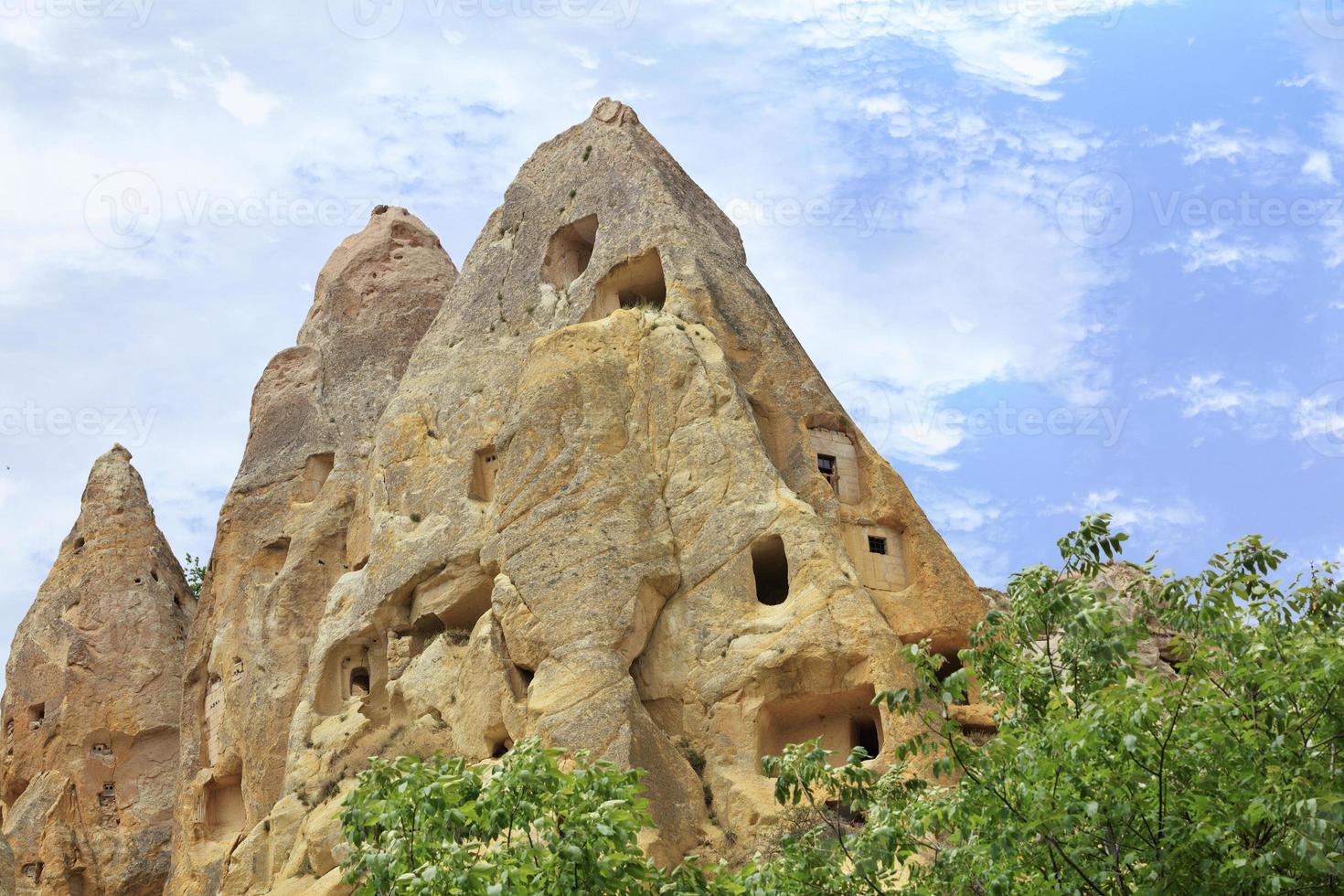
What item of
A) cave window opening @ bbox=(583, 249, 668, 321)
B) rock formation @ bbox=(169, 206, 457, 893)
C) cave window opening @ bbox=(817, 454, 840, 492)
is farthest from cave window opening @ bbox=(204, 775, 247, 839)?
cave window opening @ bbox=(817, 454, 840, 492)

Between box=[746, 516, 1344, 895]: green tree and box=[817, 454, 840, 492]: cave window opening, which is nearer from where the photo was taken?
box=[746, 516, 1344, 895]: green tree

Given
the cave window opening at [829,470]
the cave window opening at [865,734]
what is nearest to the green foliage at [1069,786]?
the cave window opening at [865,734]

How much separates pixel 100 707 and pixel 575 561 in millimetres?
17693

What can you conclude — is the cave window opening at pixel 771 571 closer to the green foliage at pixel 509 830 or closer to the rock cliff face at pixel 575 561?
the rock cliff face at pixel 575 561

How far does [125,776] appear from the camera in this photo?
40.9 meters

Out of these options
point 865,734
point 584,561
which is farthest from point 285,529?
point 865,734

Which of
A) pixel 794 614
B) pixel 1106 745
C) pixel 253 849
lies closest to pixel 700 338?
pixel 794 614

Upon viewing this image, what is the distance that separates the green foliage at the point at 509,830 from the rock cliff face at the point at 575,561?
872 cm

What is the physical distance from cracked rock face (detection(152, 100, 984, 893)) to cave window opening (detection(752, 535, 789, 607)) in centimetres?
7

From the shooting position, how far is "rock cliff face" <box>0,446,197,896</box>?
39.4 meters

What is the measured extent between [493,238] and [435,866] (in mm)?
24694

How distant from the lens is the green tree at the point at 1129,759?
48.0ft

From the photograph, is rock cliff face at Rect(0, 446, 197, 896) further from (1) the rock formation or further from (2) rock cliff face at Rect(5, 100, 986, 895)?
(1) the rock formation

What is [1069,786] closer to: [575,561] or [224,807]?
[575,561]
